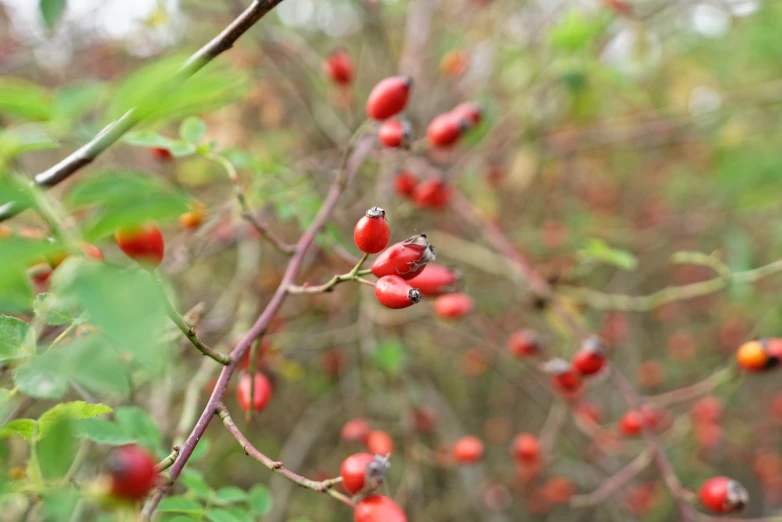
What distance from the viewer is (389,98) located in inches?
59.0

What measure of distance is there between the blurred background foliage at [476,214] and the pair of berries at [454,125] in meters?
0.32

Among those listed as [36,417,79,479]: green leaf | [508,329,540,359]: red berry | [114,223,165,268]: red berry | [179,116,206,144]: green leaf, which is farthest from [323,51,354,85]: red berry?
[36,417,79,479]: green leaf

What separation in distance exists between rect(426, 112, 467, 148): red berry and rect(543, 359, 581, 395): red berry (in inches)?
30.5

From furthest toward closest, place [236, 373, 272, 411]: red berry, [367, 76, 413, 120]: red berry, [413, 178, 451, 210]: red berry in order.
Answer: [413, 178, 451, 210]: red berry
[367, 76, 413, 120]: red berry
[236, 373, 272, 411]: red berry

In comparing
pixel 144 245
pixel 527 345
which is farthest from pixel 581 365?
pixel 144 245

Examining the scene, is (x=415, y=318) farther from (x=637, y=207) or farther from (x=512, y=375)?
(x=637, y=207)

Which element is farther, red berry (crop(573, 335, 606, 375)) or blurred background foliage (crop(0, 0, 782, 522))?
blurred background foliage (crop(0, 0, 782, 522))

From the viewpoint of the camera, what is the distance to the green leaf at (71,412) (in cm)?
90

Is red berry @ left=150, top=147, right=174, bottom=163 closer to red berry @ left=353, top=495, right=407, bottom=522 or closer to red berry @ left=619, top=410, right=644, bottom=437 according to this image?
red berry @ left=353, top=495, right=407, bottom=522

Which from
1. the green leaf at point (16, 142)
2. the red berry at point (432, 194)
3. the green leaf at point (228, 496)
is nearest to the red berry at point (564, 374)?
the red berry at point (432, 194)

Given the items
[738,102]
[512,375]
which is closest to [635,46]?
[738,102]

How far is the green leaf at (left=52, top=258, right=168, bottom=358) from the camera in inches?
20.5

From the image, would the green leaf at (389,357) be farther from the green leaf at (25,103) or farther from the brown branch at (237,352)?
the green leaf at (25,103)

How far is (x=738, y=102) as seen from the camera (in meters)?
3.00
